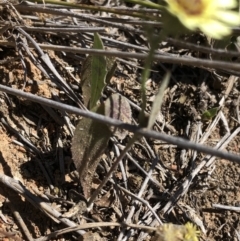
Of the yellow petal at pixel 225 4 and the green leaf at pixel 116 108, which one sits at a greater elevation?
the yellow petal at pixel 225 4

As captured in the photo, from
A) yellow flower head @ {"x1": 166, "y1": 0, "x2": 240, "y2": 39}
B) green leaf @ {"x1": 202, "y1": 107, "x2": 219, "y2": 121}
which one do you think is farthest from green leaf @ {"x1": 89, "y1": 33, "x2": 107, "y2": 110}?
green leaf @ {"x1": 202, "y1": 107, "x2": 219, "y2": 121}

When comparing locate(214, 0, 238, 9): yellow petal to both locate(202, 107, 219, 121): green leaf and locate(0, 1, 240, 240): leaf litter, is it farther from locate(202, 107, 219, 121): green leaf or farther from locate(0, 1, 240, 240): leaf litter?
locate(202, 107, 219, 121): green leaf

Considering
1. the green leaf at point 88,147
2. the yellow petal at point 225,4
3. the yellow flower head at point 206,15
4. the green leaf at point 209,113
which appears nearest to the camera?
the yellow flower head at point 206,15

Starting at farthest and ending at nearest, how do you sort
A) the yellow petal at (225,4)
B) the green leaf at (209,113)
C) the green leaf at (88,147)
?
the green leaf at (209,113), the green leaf at (88,147), the yellow petal at (225,4)

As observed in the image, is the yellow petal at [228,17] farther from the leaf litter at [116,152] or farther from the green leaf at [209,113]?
the green leaf at [209,113]

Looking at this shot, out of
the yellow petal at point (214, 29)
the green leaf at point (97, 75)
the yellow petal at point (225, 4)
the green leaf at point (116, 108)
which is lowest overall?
the green leaf at point (116, 108)

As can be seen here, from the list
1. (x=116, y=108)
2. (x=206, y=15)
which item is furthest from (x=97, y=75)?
(x=206, y=15)

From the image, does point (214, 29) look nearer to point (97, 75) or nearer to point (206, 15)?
point (206, 15)

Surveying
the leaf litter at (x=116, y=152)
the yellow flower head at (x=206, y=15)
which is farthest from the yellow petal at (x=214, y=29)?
the leaf litter at (x=116, y=152)
